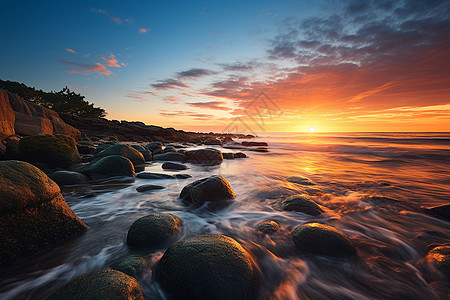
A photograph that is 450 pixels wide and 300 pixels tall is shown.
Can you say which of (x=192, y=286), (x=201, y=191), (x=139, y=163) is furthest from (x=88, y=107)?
(x=192, y=286)

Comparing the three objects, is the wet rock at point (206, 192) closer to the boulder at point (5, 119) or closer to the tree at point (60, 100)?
the boulder at point (5, 119)

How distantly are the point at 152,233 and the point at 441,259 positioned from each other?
370 centimetres

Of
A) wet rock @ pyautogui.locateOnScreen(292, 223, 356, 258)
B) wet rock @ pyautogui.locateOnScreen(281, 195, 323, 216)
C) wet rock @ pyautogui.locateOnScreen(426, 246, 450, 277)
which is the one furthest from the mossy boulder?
wet rock @ pyautogui.locateOnScreen(426, 246, 450, 277)

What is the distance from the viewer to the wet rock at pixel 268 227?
10.4ft

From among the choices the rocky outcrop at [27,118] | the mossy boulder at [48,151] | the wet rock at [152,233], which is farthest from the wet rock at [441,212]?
the rocky outcrop at [27,118]

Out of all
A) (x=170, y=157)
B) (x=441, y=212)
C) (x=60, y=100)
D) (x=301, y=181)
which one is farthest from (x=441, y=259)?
(x=60, y=100)

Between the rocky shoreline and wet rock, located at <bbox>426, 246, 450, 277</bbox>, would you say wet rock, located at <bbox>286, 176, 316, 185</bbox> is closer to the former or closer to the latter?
the rocky shoreline

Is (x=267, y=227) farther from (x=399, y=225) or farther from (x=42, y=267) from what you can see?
(x=42, y=267)

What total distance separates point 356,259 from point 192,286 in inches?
85.3

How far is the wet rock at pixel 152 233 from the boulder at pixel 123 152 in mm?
5781

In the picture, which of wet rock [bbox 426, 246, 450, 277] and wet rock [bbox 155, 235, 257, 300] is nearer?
wet rock [bbox 155, 235, 257, 300]

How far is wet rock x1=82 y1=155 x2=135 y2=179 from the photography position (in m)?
5.81

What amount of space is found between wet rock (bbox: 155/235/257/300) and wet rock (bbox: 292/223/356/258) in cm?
109

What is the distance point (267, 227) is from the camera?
3.26 metres
